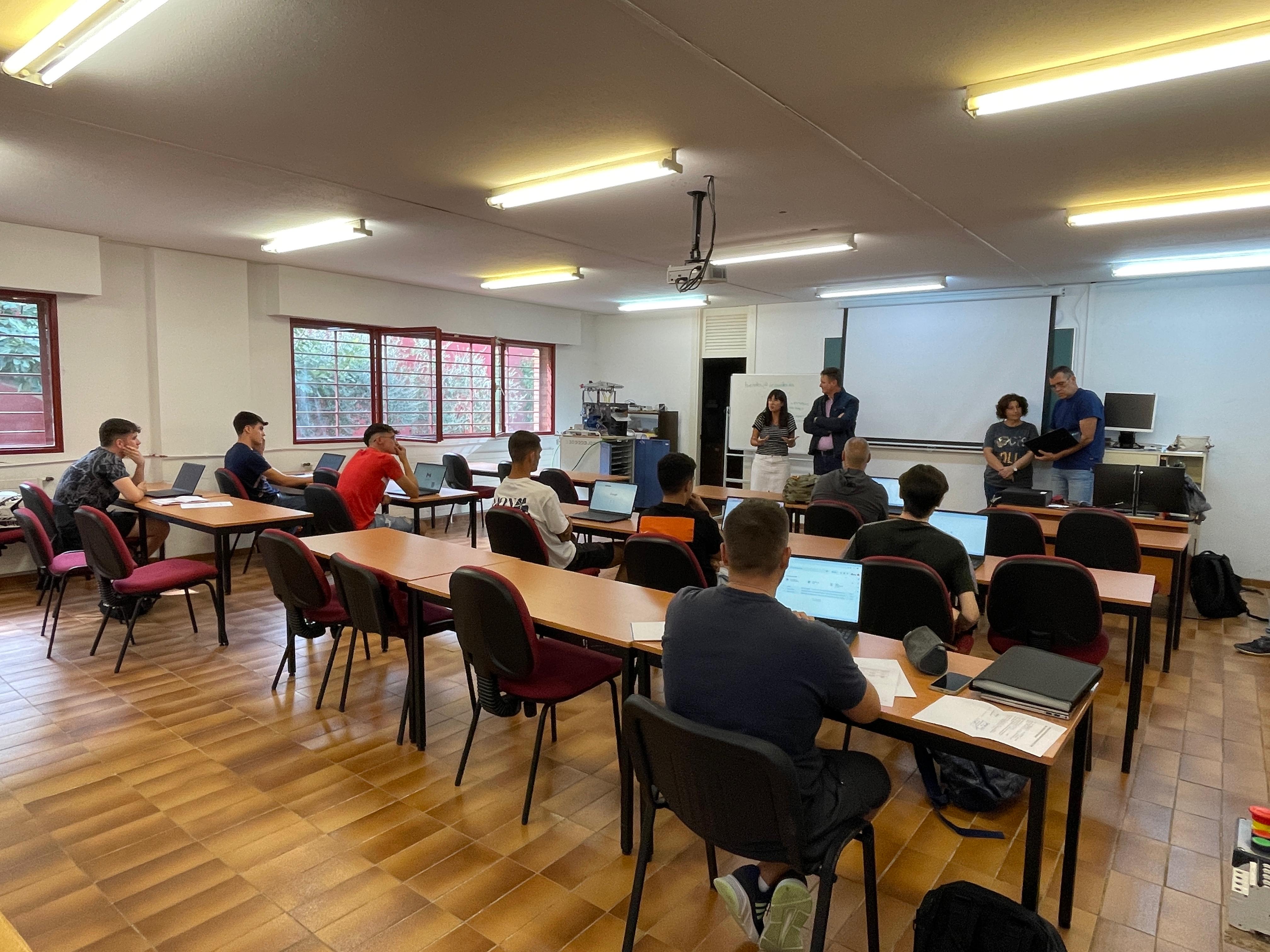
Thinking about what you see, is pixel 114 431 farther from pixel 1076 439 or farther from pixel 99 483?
pixel 1076 439

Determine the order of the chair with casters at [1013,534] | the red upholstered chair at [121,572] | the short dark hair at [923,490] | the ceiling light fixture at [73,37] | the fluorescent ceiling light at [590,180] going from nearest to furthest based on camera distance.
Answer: the ceiling light fixture at [73,37] < the short dark hair at [923,490] < the fluorescent ceiling light at [590,180] < the red upholstered chair at [121,572] < the chair with casters at [1013,534]

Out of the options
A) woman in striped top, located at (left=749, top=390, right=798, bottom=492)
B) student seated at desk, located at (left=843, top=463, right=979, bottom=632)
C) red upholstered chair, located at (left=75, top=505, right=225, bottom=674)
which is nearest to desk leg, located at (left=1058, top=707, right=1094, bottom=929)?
student seated at desk, located at (left=843, top=463, right=979, bottom=632)

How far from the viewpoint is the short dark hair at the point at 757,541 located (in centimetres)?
167

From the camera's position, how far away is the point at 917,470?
2.91 metres

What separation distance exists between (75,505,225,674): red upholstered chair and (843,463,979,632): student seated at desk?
3731mm

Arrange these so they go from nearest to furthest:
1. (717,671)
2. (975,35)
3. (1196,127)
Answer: (717,671)
(975,35)
(1196,127)

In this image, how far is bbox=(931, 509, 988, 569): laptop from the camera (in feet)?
11.8

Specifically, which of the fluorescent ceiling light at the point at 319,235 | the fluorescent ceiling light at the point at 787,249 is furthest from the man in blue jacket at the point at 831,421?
the fluorescent ceiling light at the point at 319,235

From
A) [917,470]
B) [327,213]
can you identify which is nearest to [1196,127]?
[917,470]

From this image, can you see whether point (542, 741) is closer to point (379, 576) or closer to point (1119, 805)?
point (379, 576)

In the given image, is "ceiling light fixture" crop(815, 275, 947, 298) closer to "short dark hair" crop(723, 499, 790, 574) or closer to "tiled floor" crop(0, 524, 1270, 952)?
"tiled floor" crop(0, 524, 1270, 952)

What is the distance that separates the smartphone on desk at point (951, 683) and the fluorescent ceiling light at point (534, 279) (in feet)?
18.5

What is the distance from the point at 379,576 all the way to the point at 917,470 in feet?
7.72

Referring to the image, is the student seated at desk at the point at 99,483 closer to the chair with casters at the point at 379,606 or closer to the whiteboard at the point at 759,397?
the chair with casters at the point at 379,606
